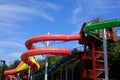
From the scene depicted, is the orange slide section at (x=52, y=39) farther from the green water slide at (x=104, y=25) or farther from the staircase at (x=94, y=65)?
the green water slide at (x=104, y=25)

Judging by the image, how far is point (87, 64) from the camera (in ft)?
87.5

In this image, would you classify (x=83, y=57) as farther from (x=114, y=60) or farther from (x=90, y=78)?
(x=114, y=60)

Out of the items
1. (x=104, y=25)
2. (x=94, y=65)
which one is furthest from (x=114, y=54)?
(x=104, y=25)

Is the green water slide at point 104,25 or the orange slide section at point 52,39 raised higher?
the green water slide at point 104,25

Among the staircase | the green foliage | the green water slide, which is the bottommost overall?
the staircase

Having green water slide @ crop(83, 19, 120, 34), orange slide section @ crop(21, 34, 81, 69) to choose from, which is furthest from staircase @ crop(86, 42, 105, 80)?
green water slide @ crop(83, 19, 120, 34)

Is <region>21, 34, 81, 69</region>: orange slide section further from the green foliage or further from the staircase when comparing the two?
the green foliage

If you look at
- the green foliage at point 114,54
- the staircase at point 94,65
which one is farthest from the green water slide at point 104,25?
the green foliage at point 114,54

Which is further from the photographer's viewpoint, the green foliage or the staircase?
the green foliage

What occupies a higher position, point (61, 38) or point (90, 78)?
point (61, 38)

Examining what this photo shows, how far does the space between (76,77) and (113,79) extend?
6.71m

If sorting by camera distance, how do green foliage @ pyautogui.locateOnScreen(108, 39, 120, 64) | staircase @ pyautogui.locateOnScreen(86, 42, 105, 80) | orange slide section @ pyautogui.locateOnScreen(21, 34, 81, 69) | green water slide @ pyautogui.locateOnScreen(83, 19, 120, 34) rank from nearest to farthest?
green water slide @ pyautogui.locateOnScreen(83, 19, 120, 34) < staircase @ pyautogui.locateOnScreen(86, 42, 105, 80) < orange slide section @ pyautogui.locateOnScreen(21, 34, 81, 69) < green foliage @ pyautogui.locateOnScreen(108, 39, 120, 64)

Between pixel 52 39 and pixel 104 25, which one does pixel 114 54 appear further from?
pixel 104 25

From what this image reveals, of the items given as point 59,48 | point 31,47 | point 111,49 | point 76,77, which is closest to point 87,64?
point 59,48
